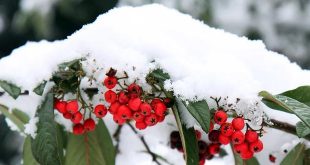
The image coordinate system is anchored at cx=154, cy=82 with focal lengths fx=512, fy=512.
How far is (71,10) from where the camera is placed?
865cm

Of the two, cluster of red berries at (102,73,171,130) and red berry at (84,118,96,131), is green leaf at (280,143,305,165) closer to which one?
cluster of red berries at (102,73,171,130)

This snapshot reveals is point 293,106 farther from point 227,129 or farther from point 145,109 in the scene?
point 145,109

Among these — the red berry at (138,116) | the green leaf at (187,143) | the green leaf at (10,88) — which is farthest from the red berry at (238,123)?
the green leaf at (10,88)

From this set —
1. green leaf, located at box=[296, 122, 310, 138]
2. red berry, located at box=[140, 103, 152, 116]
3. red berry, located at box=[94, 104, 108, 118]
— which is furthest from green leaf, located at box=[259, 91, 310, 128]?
red berry, located at box=[94, 104, 108, 118]

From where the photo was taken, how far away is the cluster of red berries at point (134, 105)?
1170 mm

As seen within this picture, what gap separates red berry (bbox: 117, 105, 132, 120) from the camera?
119 centimetres

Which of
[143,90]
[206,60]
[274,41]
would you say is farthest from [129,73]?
[274,41]

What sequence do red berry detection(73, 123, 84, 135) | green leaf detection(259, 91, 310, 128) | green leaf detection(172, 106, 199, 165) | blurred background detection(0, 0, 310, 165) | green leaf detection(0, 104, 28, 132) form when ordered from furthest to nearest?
blurred background detection(0, 0, 310, 165) < green leaf detection(0, 104, 28, 132) < red berry detection(73, 123, 84, 135) < green leaf detection(172, 106, 199, 165) < green leaf detection(259, 91, 310, 128)

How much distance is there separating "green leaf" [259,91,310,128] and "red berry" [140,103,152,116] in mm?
262

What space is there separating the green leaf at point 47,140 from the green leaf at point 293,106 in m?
0.50

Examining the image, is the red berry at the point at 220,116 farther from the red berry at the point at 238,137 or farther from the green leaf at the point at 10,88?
the green leaf at the point at 10,88

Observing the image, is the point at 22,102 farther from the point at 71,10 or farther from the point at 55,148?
the point at 71,10

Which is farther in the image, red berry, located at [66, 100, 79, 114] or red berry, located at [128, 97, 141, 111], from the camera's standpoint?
red berry, located at [66, 100, 79, 114]

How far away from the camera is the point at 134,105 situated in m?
1.18
